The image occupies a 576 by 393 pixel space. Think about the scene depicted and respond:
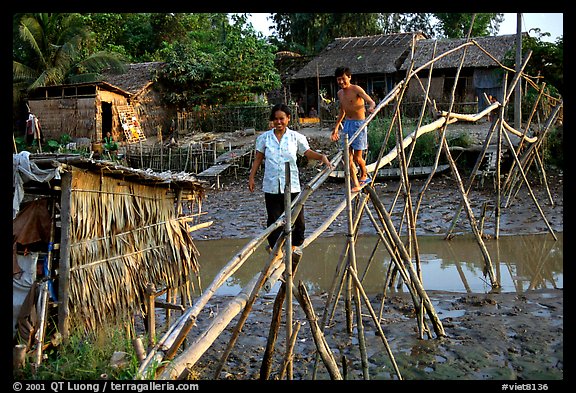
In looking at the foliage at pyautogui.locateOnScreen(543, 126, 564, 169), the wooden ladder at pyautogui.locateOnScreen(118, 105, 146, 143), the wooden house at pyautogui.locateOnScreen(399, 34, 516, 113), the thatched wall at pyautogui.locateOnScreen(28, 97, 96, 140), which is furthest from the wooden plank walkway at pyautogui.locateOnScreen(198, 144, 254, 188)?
the foliage at pyautogui.locateOnScreen(543, 126, 564, 169)

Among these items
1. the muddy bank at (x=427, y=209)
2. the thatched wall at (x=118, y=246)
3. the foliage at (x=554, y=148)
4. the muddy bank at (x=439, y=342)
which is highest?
→ the foliage at (x=554, y=148)

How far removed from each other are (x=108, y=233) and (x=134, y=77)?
2004 cm

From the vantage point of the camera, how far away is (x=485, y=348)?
6.23 meters

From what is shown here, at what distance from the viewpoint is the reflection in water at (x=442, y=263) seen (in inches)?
354

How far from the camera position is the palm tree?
22.2m

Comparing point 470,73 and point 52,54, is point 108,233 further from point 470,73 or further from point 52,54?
point 470,73

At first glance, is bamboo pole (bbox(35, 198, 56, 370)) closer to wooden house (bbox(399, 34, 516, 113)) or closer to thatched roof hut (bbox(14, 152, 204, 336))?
thatched roof hut (bbox(14, 152, 204, 336))

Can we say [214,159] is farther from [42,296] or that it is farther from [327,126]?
[42,296]

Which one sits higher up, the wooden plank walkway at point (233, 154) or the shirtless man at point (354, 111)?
the shirtless man at point (354, 111)

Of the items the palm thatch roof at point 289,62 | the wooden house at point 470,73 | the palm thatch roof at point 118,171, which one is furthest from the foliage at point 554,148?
the palm thatch roof at point 289,62

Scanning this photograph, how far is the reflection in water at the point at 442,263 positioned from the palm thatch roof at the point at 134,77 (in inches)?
531

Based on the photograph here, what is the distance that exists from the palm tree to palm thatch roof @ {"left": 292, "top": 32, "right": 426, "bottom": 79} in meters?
7.86

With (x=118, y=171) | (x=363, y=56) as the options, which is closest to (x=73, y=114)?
(x=363, y=56)

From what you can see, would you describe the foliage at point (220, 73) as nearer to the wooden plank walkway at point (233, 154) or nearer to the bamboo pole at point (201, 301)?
the wooden plank walkway at point (233, 154)
